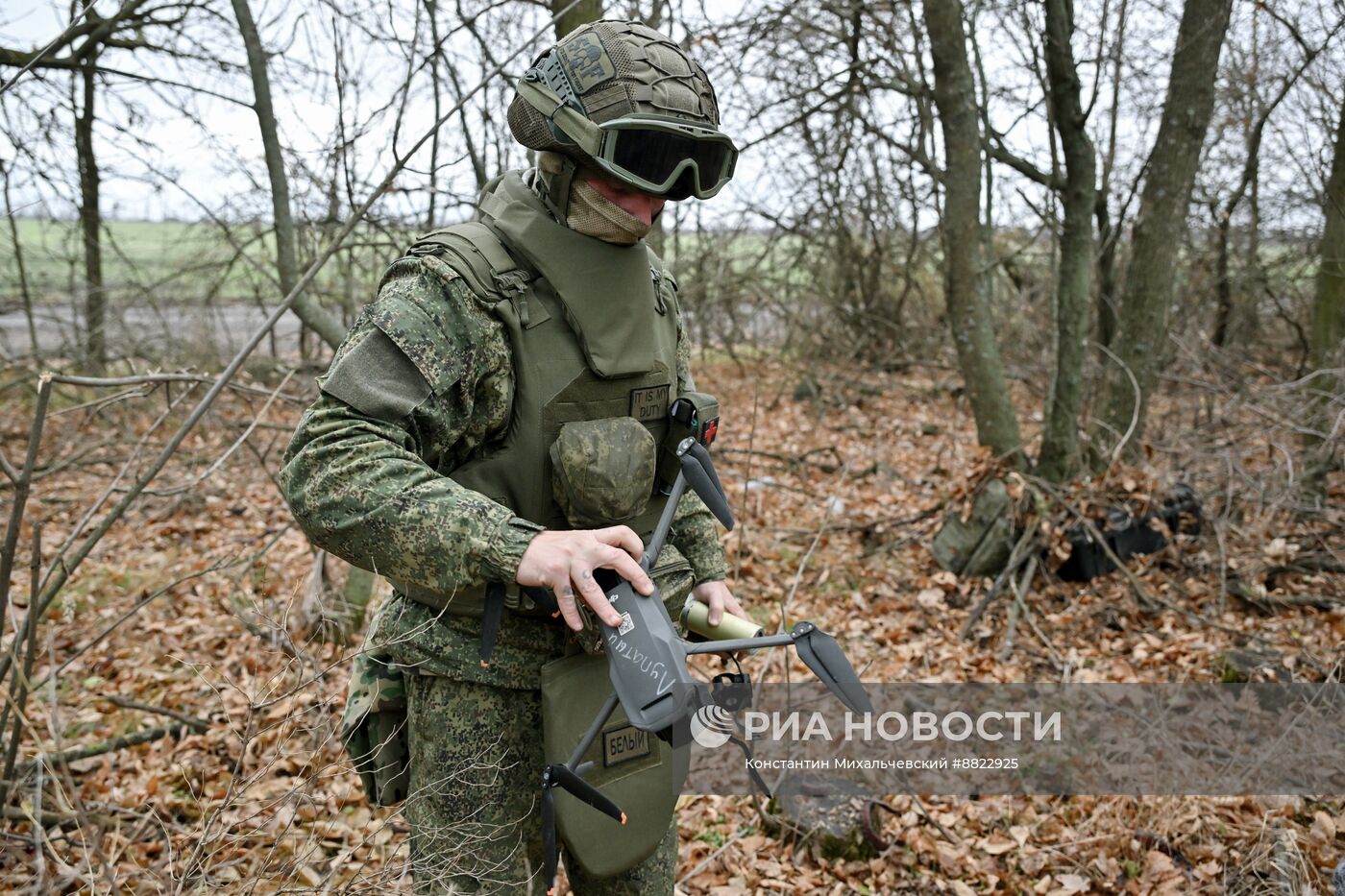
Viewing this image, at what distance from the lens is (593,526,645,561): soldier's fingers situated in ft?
4.80

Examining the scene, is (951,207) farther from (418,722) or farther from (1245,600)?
(418,722)

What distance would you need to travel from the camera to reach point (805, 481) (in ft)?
23.9

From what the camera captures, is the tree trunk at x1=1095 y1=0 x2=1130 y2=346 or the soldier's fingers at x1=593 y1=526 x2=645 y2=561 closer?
the soldier's fingers at x1=593 y1=526 x2=645 y2=561

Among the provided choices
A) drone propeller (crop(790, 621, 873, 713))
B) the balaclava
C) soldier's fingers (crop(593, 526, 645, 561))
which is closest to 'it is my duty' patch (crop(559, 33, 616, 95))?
the balaclava

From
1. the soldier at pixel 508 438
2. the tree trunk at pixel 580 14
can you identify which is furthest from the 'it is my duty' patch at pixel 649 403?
the tree trunk at pixel 580 14

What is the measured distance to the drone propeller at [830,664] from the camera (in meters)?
1.44

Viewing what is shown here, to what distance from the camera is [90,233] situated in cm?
812

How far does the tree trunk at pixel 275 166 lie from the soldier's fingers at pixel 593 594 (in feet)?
7.74

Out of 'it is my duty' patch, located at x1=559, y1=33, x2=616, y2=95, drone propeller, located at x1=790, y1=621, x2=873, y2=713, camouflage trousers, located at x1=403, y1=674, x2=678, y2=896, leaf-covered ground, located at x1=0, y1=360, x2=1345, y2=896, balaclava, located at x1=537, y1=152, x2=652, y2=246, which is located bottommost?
leaf-covered ground, located at x1=0, y1=360, x2=1345, y2=896

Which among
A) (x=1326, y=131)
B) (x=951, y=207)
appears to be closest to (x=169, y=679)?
(x=951, y=207)

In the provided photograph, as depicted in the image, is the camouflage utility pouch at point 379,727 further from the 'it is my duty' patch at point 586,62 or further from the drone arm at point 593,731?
the 'it is my duty' patch at point 586,62

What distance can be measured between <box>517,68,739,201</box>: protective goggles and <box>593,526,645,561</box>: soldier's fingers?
0.61 m

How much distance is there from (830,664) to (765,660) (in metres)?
2.62

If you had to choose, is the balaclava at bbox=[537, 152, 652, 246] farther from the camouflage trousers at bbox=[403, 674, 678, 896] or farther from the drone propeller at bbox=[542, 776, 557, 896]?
the drone propeller at bbox=[542, 776, 557, 896]
